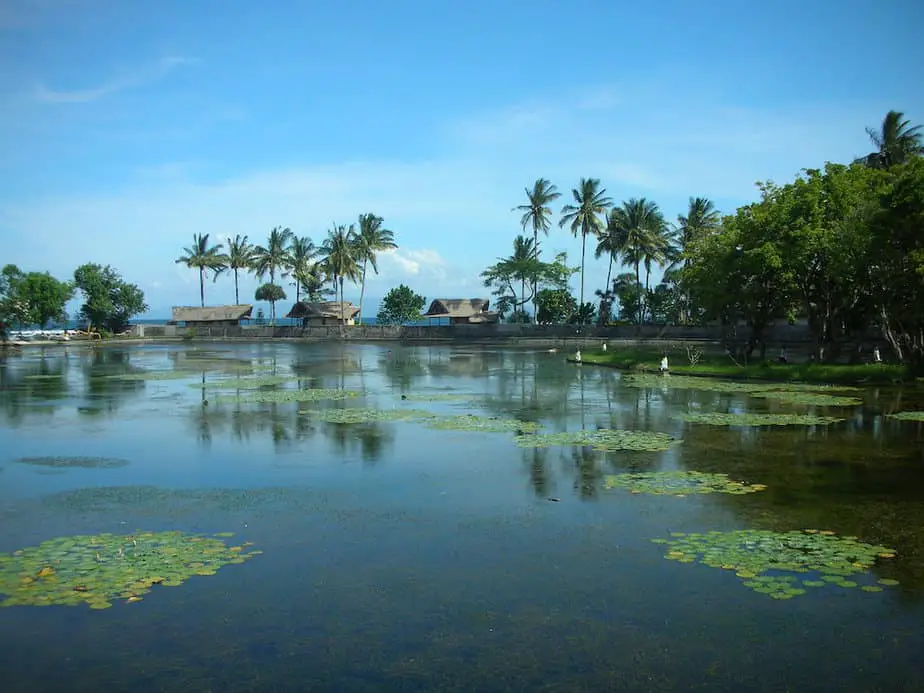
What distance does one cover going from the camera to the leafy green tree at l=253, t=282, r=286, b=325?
97.1 meters

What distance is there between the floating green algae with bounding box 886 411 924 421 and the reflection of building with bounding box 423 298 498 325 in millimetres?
65729

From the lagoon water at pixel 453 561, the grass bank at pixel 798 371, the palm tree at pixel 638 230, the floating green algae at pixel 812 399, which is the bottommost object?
the lagoon water at pixel 453 561

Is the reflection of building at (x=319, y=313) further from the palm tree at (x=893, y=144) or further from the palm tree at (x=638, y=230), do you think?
the palm tree at (x=893, y=144)

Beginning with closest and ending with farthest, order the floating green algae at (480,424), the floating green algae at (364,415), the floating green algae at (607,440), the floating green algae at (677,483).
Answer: the floating green algae at (677,483)
the floating green algae at (607,440)
the floating green algae at (480,424)
the floating green algae at (364,415)

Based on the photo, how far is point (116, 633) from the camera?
6930 millimetres

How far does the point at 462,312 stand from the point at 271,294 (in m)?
26.5

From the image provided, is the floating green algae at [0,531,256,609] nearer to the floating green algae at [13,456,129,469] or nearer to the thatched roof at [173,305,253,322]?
the floating green algae at [13,456,129,469]

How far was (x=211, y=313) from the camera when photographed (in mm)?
93750

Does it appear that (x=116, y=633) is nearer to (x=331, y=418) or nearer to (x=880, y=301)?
(x=331, y=418)

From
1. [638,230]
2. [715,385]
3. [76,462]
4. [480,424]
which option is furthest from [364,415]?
[638,230]

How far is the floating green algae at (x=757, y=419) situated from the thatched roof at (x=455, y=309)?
221 feet

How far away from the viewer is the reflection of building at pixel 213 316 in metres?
93.0

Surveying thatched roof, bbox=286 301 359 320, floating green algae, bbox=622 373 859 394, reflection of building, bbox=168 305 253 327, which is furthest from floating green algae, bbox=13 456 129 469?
reflection of building, bbox=168 305 253 327

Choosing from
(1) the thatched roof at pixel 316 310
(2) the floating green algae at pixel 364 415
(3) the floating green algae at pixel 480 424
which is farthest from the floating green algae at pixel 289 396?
(1) the thatched roof at pixel 316 310
